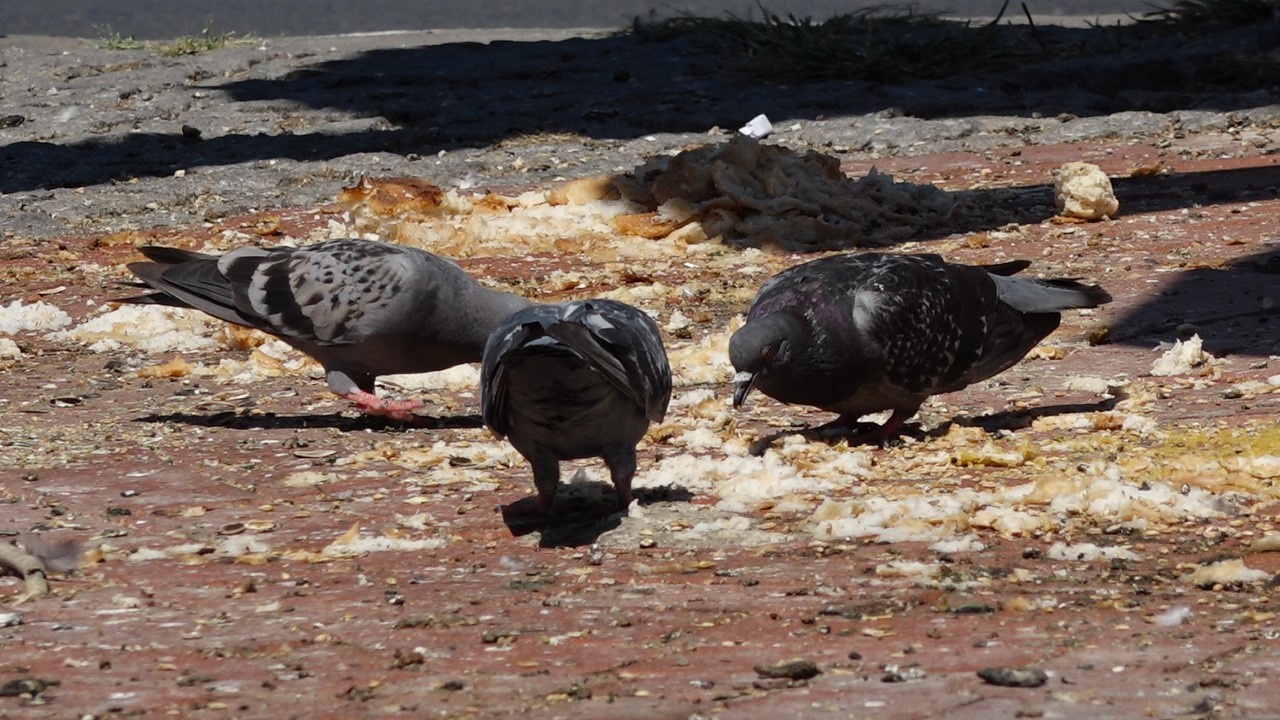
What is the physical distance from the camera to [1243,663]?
286 cm

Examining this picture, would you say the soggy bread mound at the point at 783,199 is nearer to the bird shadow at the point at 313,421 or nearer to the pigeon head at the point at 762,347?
the bird shadow at the point at 313,421

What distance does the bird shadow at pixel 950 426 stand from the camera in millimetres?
5039

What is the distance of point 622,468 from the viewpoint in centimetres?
420

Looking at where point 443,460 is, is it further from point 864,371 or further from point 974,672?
point 974,672

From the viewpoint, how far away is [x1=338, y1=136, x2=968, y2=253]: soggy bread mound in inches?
321

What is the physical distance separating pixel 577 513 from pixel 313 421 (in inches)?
65.1

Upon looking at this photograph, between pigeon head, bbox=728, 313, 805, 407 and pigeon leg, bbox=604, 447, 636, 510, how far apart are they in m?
0.35

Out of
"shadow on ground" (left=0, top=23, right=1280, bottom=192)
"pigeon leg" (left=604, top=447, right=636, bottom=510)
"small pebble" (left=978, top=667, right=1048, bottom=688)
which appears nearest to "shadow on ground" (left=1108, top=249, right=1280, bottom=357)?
"pigeon leg" (left=604, top=447, right=636, bottom=510)

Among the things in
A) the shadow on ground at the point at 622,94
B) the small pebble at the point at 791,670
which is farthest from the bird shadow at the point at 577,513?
the shadow on ground at the point at 622,94

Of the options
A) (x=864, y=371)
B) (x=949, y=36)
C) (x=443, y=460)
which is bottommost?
(x=443, y=460)

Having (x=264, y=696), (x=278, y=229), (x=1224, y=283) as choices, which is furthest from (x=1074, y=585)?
(x=278, y=229)

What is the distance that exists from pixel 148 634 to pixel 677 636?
3.44 feet

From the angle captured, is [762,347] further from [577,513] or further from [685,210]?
[685,210]

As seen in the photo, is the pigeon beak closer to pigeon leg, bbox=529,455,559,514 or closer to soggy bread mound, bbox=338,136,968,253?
pigeon leg, bbox=529,455,559,514
